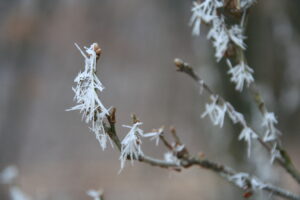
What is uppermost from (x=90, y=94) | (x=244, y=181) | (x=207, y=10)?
(x=207, y=10)

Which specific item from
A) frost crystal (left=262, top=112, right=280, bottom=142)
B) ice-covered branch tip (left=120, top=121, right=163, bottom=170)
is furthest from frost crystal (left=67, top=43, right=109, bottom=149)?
frost crystal (left=262, top=112, right=280, bottom=142)

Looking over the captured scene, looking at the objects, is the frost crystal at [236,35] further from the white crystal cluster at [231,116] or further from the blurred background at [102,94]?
the blurred background at [102,94]

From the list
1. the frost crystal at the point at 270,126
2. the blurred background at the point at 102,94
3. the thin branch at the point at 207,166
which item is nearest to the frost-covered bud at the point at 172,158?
the thin branch at the point at 207,166

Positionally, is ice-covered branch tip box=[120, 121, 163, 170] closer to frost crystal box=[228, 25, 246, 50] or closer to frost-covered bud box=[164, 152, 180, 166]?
frost-covered bud box=[164, 152, 180, 166]

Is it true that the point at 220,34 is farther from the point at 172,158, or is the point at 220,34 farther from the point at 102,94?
the point at 102,94

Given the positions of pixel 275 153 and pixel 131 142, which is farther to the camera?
pixel 275 153

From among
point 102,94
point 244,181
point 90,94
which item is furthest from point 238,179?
point 102,94
